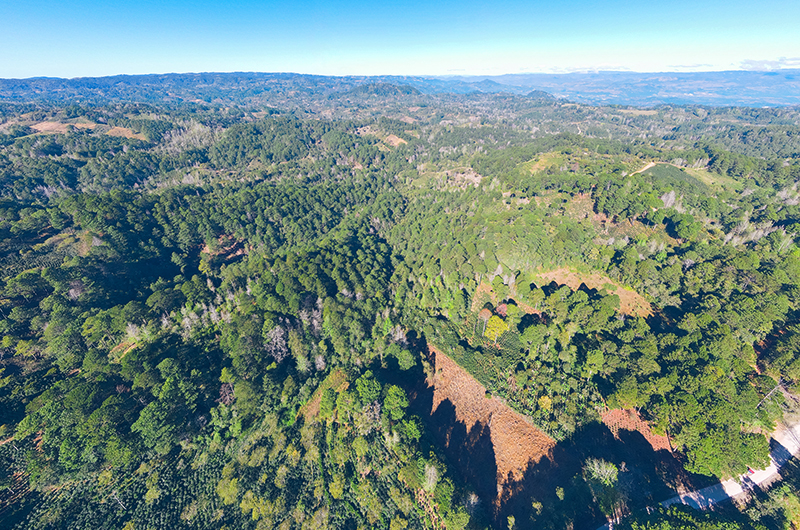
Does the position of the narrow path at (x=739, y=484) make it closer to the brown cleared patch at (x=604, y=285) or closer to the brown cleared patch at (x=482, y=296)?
the brown cleared patch at (x=604, y=285)

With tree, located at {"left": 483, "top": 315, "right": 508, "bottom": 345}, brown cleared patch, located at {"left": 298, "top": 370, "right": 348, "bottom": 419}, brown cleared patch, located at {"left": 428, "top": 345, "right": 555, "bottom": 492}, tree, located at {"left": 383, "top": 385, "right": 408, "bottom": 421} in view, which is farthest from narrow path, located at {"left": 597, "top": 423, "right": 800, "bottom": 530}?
brown cleared patch, located at {"left": 298, "top": 370, "right": 348, "bottom": 419}

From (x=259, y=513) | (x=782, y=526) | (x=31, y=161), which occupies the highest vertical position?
(x=31, y=161)

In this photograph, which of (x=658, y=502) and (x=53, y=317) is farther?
(x=53, y=317)

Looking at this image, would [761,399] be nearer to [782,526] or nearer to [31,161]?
[782,526]

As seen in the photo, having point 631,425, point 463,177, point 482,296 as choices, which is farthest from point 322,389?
point 463,177

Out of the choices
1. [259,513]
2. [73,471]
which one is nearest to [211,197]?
[73,471]

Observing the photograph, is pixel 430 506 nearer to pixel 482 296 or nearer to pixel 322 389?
pixel 322 389

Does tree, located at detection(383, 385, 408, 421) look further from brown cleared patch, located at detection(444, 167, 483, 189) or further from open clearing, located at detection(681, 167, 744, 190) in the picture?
open clearing, located at detection(681, 167, 744, 190)

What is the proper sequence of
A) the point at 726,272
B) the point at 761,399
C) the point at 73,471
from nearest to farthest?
the point at 73,471
the point at 761,399
the point at 726,272
